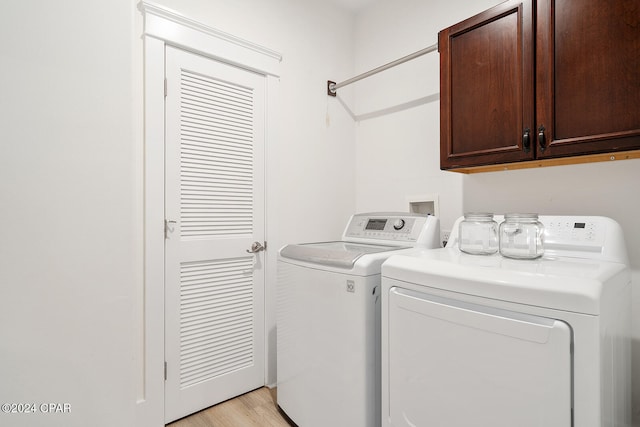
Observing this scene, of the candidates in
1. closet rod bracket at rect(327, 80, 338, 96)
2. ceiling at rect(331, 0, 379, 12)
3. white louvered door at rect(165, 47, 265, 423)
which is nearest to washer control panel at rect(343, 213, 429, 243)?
white louvered door at rect(165, 47, 265, 423)

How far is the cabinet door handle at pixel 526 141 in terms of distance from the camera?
137 centimetres

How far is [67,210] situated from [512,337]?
4.31 feet

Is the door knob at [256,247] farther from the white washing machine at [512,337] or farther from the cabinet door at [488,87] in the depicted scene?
the cabinet door at [488,87]

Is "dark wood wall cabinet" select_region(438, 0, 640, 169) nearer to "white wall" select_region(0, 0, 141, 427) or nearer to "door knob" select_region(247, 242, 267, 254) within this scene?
"door knob" select_region(247, 242, 267, 254)

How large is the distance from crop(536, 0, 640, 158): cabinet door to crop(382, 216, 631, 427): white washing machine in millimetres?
347

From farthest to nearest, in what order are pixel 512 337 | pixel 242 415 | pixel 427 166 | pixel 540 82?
1. pixel 427 166
2. pixel 242 415
3. pixel 540 82
4. pixel 512 337

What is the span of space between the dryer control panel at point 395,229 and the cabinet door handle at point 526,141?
0.56 m

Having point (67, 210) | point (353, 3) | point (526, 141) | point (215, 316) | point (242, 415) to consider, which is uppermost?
point (353, 3)

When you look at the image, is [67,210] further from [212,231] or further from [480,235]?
[480,235]

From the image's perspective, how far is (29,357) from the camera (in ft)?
2.89

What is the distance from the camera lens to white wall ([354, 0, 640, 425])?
142 centimetres

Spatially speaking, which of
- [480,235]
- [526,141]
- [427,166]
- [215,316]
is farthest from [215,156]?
[526,141]

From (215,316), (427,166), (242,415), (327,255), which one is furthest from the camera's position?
(427,166)

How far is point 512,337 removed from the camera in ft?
2.89
